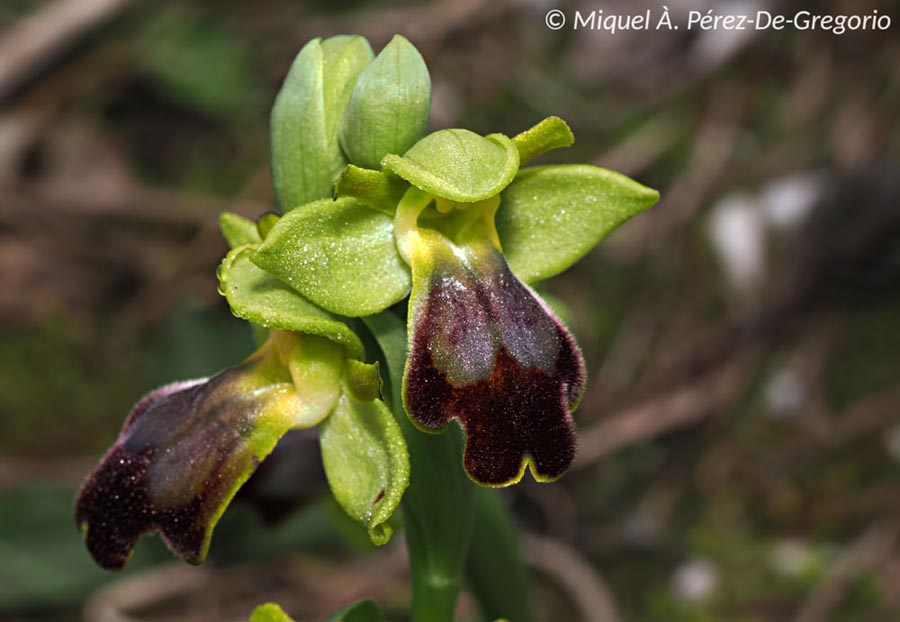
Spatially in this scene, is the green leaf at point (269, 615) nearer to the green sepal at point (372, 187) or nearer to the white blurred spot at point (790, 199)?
the green sepal at point (372, 187)

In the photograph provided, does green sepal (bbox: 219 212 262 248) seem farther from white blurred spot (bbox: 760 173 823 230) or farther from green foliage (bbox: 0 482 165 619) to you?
white blurred spot (bbox: 760 173 823 230)

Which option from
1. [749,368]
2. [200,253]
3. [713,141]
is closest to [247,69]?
[200,253]

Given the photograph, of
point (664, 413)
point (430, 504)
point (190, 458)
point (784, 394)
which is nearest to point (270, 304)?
point (190, 458)

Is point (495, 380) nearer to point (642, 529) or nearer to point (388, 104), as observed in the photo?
point (388, 104)

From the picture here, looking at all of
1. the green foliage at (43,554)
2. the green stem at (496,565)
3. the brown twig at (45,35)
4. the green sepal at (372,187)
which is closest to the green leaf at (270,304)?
the green sepal at (372,187)

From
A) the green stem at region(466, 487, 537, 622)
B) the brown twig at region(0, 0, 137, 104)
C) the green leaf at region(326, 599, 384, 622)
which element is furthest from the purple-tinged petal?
the brown twig at region(0, 0, 137, 104)
